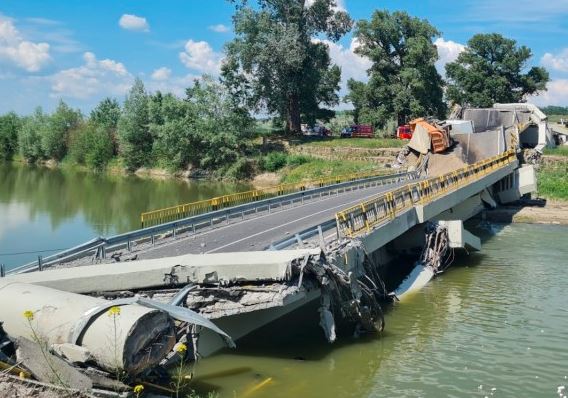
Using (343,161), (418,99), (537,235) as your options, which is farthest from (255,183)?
(537,235)

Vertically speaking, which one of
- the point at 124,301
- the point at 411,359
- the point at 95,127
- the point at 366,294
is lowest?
the point at 411,359

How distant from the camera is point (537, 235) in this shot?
115 ft

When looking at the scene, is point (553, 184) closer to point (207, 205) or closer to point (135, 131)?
point (207, 205)

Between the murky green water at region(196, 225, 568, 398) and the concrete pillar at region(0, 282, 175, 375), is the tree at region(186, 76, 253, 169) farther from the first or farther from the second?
the concrete pillar at region(0, 282, 175, 375)

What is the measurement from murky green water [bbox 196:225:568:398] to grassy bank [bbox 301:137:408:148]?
45.7m

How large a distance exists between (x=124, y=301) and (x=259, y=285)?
144 inches

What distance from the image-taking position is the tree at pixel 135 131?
8012cm

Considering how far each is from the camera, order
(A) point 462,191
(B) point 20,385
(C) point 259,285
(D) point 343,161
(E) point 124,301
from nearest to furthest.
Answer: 1. (B) point 20,385
2. (E) point 124,301
3. (C) point 259,285
4. (A) point 462,191
5. (D) point 343,161

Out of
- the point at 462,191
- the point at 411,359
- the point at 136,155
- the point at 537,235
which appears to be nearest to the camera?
the point at 411,359

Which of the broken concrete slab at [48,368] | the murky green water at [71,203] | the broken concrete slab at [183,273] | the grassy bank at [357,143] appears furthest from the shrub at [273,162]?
the broken concrete slab at [48,368]

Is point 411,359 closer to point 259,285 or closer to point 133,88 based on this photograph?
point 259,285

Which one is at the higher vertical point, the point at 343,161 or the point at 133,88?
the point at 133,88

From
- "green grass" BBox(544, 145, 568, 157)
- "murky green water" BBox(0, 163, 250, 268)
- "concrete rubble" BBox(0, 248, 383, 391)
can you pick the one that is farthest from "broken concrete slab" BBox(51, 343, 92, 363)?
"green grass" BBox(544, 145, 568, 157)

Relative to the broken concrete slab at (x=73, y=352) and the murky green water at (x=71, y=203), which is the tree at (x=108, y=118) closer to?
the murky green water at (x=71, y=203)
